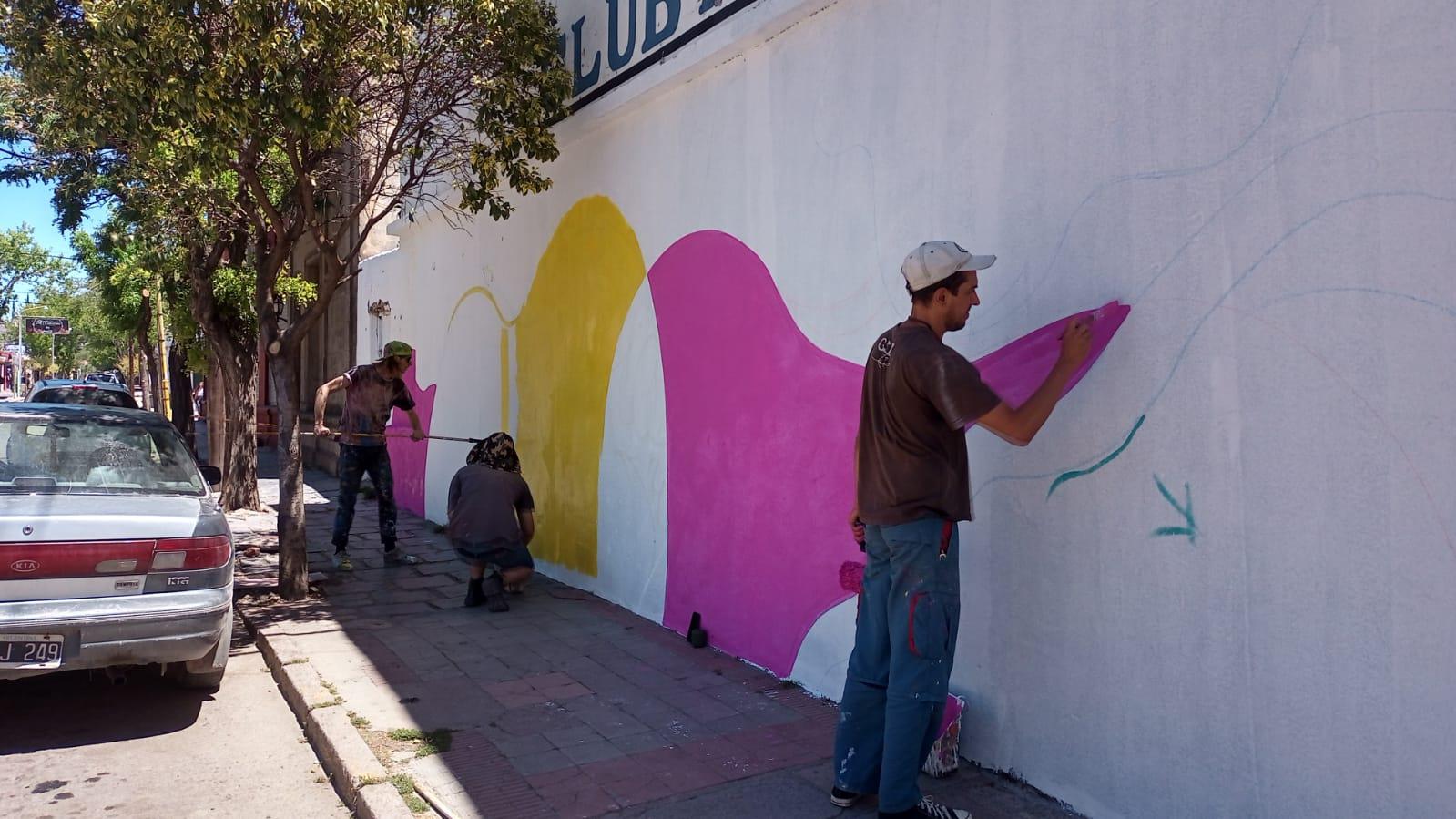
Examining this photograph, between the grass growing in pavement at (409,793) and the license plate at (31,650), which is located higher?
the license plate at (31,650)

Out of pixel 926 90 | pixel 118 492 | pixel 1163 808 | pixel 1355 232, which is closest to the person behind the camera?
pixel 1355 232

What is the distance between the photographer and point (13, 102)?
984cm

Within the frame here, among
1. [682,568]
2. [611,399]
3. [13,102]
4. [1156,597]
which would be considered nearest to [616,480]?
[611,399]

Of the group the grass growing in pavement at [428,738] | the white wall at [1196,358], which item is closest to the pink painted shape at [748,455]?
the white wall at [1196,358]

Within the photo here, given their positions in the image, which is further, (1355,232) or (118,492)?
(118,492)

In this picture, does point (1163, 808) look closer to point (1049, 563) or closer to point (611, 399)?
point (1049, 563)

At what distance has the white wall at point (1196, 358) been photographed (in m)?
2.67

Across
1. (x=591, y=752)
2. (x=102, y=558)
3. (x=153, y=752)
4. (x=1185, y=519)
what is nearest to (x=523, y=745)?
(x=591, y=752)

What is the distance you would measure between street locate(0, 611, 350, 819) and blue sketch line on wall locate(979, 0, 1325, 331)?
11.2ft

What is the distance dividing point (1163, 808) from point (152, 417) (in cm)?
559

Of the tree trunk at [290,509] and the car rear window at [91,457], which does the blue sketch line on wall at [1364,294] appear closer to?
the car rear window at [91,457]

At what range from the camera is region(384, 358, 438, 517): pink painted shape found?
11117 mm

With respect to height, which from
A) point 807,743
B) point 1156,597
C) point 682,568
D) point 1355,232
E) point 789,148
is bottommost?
point 807,743

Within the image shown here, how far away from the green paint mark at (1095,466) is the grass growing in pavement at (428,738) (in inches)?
110
